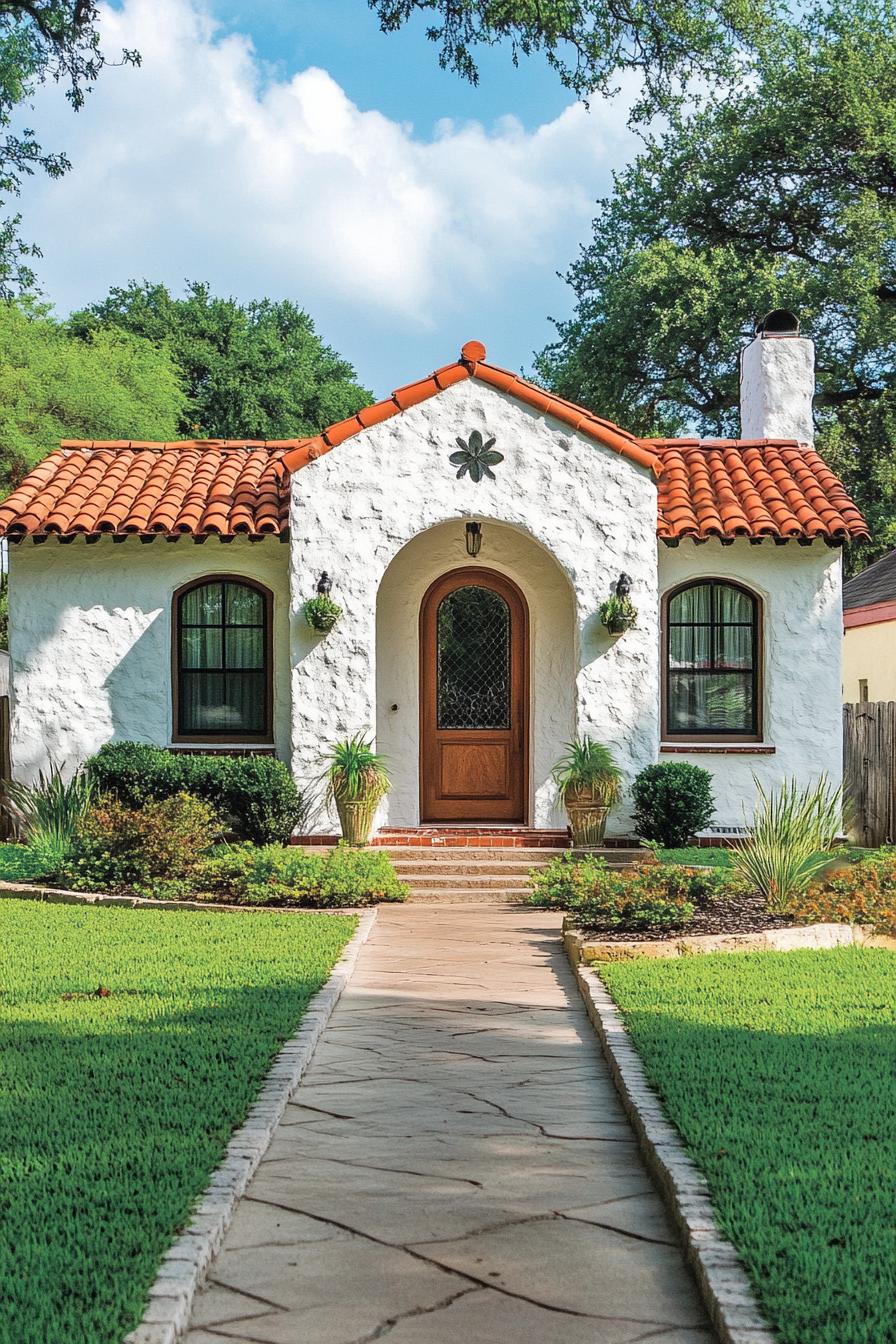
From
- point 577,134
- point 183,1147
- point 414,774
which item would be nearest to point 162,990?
point 183,1147

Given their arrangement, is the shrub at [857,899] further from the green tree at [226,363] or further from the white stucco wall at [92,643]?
the green tree at [226,363]

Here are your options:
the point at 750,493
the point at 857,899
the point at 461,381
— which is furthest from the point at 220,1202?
the point at 750,493

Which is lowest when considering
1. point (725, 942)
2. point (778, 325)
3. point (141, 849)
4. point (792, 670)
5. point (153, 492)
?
point (725, 942)

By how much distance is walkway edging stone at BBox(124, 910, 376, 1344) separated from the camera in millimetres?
3475

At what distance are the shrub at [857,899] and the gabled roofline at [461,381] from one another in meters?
5.22

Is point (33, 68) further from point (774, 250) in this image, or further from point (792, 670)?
point (774, 250)

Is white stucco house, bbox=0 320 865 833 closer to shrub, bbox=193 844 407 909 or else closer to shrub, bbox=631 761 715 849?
shrub, bbox=631 761 715 849

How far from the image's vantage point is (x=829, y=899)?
10.2 m

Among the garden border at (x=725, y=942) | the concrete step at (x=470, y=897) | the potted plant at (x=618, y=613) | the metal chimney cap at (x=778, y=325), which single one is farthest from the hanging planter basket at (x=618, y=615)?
the metal chimney cap at (x=778, y=325)

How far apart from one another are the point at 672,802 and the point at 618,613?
6.71ft

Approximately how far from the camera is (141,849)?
12.1 meters

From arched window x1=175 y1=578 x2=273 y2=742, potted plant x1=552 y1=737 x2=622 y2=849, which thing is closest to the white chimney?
potted plant x1=552 y1=737 x2=622 y2=849

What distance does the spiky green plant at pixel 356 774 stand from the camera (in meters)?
13.4

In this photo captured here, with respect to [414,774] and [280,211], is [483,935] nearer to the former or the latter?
[414,774]
